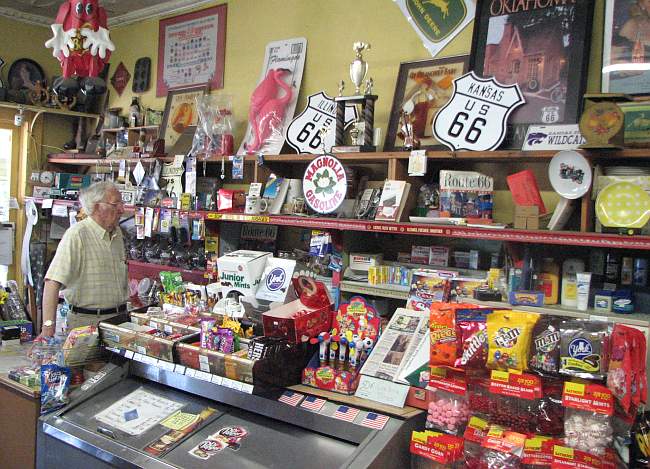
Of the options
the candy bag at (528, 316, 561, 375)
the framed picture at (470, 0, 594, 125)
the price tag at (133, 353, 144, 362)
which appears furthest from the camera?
the framed picture at (470, 0, 594, 125)

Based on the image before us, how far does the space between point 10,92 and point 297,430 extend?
197 inches

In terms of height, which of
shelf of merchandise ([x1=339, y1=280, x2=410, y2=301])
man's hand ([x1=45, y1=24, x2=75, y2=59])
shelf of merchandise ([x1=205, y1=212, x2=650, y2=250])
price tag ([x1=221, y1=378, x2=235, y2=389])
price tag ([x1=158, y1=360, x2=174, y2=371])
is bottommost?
price tag ([x1=158, y1=360, x2=174, y2=371])

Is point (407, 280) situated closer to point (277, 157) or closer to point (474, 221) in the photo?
point (474, 221)

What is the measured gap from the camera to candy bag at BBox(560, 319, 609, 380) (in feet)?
5.82

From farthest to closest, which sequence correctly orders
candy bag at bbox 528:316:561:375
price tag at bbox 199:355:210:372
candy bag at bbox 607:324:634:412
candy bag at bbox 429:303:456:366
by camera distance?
price tag at bbox 199:355:210:372
candy bag at bbox 429:303:456:366
candy bag at bbox 528:316:561:375
candy bag at bbox 607:324:634:412

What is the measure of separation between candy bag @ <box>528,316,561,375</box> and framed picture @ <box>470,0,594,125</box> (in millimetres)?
1580

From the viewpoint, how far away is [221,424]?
237 cm

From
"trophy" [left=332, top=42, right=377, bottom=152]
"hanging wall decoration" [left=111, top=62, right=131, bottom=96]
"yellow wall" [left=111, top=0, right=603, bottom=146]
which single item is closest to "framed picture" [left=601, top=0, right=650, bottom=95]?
"yellow wall" [left=111, top=0, right=603, bottom=146]

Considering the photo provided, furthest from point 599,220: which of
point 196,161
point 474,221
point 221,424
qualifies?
point 196,161

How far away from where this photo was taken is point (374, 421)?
204 cm

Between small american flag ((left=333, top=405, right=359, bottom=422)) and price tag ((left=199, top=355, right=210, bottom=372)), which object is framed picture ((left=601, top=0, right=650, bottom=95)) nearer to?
small american flag ((left=333, top=405, right=359, bottom=422))

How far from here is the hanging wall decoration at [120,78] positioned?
586cm

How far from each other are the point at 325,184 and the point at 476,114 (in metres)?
0.95

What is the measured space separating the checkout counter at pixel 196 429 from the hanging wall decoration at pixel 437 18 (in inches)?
96.4
